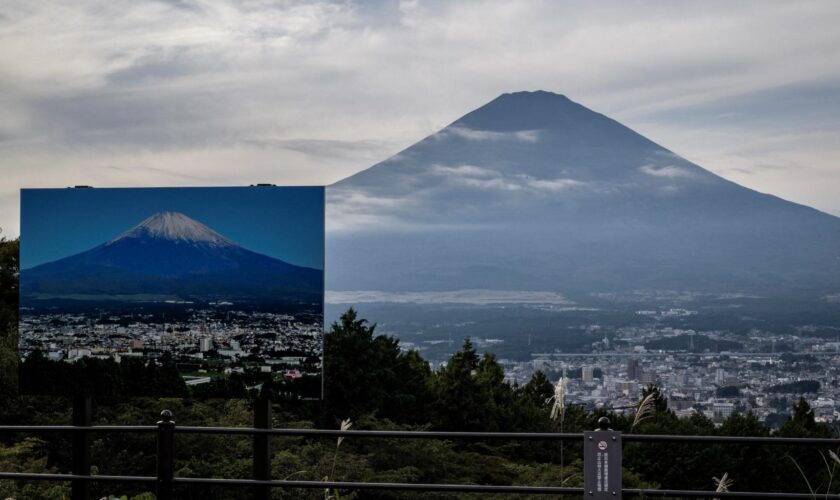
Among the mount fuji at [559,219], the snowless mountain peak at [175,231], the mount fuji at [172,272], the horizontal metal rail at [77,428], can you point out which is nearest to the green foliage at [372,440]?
the mount fuji at [172,272]

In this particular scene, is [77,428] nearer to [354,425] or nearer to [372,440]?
[372,440]

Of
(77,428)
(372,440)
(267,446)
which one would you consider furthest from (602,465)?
(372,440)

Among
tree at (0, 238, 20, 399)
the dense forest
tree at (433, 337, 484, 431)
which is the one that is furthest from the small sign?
tree at (0, 238, 20, 399)

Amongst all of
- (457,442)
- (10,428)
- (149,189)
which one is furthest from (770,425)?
(10,428)

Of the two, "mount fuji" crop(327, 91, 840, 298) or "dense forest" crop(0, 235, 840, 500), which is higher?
"mount fuji" crop(327, 91, 840, 298)

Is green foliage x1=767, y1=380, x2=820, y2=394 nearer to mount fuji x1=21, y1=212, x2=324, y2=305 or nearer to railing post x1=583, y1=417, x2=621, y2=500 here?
mount fuji x1=21, y1=212, x2=324, y2=305

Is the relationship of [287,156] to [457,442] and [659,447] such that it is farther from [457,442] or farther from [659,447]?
[659,447]

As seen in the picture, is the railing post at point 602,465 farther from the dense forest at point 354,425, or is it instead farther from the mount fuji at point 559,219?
the mount fuji at point 559,219
